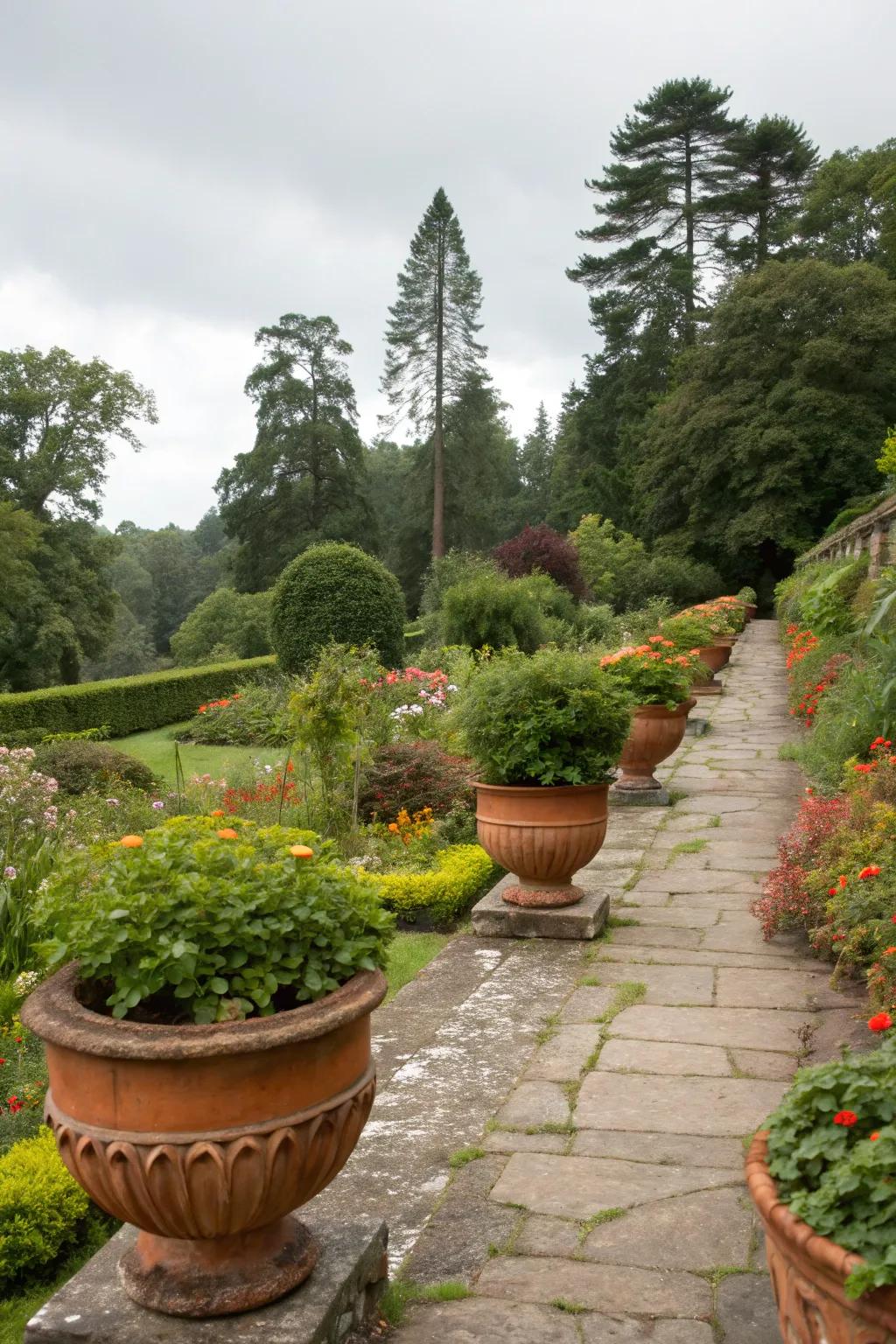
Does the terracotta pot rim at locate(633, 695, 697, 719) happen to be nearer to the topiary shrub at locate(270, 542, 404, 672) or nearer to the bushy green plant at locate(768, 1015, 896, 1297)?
the bushy green plant at locate(768, 1015, 896, 1297)

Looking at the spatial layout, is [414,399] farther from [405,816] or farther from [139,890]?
[139,890]

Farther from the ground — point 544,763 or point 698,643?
point 698,643

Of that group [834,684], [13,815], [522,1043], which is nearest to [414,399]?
[834,684]

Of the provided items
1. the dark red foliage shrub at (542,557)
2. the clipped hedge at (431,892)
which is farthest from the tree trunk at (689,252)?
the clipped hedge at (431,892)

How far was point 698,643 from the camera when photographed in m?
12.8

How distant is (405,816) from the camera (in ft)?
22.5

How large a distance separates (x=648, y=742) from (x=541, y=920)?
9.40ft

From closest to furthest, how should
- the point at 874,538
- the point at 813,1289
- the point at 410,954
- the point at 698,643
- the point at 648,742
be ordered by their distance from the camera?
the point at 813,1289 < the point at 410,954 < the point at 648,742 < the point at 698,643 < the point at 874,538

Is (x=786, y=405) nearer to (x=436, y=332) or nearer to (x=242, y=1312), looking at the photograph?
(x=436, y=332)

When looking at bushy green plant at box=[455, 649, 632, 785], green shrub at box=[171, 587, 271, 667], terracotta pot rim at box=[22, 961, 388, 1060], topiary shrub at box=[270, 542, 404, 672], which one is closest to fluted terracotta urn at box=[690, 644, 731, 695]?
topiary shrub at box=[270, 542, 404, 672]

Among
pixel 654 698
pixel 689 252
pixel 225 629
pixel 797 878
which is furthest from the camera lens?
pixel 689 252

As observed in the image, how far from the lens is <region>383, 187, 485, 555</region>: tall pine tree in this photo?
35.8 m

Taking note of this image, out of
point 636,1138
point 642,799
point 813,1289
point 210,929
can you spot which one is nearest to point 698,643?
point 642,799

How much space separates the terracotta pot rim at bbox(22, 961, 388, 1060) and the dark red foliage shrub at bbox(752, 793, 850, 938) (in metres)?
3.08
